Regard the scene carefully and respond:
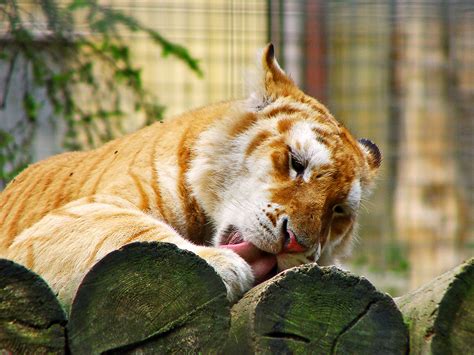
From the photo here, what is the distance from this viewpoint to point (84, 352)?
6.91 ft

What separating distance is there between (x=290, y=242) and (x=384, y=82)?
224 inches

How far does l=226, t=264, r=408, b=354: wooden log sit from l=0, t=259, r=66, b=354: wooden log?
46 cm

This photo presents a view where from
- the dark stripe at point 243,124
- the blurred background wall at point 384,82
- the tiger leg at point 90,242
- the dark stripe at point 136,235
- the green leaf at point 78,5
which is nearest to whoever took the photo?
the tiger leg at point 90,242

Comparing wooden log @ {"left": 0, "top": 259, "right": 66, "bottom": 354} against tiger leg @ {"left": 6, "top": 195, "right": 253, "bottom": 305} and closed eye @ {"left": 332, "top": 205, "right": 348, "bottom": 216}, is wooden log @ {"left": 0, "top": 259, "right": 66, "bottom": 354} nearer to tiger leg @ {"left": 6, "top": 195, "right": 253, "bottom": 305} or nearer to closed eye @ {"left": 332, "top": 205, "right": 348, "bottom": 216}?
tiger leg @ {"left": 6, "top": 195, "right": 253, "bottom": 305}

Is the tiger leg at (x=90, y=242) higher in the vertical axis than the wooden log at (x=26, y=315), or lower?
lower

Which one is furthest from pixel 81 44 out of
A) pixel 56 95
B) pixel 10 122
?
pixel 10 122

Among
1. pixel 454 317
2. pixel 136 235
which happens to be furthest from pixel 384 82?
pixel 454 317

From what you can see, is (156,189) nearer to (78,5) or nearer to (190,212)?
(190,212)

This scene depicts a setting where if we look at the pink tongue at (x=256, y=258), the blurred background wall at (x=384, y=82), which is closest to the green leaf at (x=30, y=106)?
the blurred background wall at (x=384, y=82)

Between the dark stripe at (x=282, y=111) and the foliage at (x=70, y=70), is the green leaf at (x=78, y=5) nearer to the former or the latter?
the foliage at (x=70, y=70)

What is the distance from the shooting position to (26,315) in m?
2.10

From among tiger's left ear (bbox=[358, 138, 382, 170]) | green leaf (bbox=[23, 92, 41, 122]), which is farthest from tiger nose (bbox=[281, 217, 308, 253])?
green leaf (bbox=[23, 92, 41, 122])

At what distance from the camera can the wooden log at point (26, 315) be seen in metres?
2.09

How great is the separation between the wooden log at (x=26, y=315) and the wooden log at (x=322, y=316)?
1.51ft
